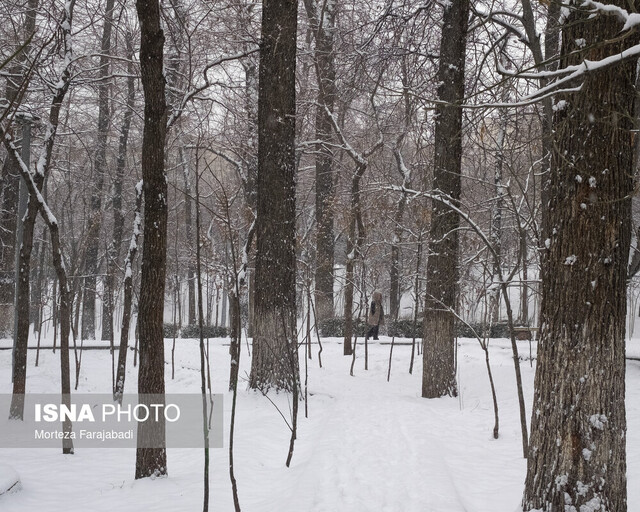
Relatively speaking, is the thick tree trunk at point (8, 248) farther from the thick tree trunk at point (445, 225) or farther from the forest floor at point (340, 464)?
the thick tree trunk at point (445, 225)

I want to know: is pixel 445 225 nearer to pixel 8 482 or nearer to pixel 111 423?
pixel 111 423

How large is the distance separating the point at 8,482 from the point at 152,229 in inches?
91.5

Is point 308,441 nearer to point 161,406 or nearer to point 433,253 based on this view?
point 161,406

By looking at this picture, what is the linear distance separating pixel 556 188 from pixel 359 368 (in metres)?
9.38

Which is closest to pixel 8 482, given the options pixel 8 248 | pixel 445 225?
pixel 445 225

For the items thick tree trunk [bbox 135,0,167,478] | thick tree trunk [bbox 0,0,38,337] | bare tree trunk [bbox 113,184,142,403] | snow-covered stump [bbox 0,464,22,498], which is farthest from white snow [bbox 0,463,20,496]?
thick tree trunk [bbox 0,0,38,337]

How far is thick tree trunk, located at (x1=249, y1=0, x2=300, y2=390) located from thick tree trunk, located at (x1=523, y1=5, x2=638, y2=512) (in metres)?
4.76

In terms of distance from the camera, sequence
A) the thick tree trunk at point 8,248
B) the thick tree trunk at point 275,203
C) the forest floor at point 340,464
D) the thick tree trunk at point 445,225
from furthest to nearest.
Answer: the thick tree trunk at point 8,248
the thick tree trunk at point 445,225
the thick tree trunk at point 275,203
the forest floor at point 340,464

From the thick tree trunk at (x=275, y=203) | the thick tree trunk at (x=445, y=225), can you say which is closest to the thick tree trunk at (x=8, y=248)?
the thick tree trunk at (x=275, y=203)

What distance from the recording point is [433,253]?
8.27 m

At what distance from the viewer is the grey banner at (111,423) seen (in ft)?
15.3

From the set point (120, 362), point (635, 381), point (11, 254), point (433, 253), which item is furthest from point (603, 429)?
point (11, 254)

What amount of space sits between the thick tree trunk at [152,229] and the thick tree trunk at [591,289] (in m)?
3.09

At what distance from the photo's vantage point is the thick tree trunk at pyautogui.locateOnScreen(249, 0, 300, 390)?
7.84 meters
